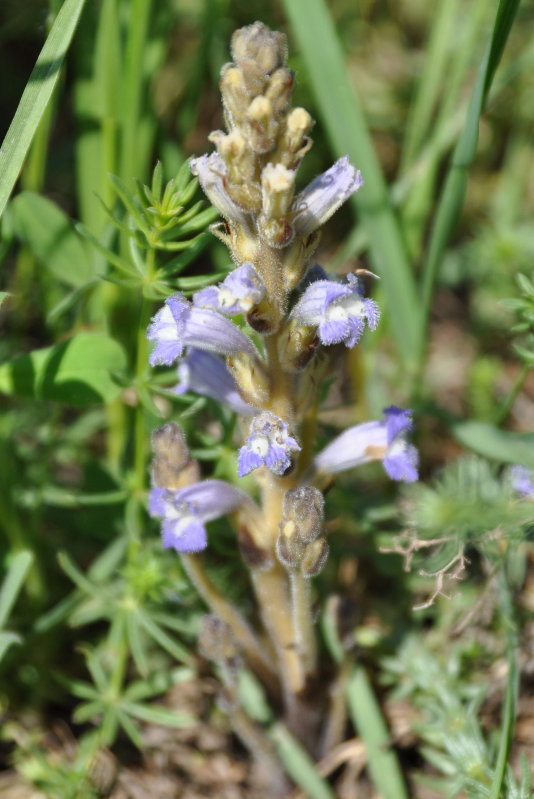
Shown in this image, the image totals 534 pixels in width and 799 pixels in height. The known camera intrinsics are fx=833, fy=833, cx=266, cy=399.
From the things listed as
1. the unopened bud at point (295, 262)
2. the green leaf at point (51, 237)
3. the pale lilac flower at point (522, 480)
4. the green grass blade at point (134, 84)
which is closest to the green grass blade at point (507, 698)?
the pale lilac flower at point (522, 480)

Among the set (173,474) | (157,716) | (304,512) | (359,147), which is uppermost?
(359,147)

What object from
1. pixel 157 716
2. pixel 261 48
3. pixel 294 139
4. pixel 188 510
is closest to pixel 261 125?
pixel 294 139

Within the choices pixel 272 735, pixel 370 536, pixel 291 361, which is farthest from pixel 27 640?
pixel 291 361

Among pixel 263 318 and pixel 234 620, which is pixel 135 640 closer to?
pixel 234 620

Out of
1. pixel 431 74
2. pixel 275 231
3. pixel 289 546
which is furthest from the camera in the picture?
pixel 431 74

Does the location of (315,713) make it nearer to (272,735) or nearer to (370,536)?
(272,735)

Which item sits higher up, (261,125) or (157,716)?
(261,125)

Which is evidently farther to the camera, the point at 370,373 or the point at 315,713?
the point at 370,373
